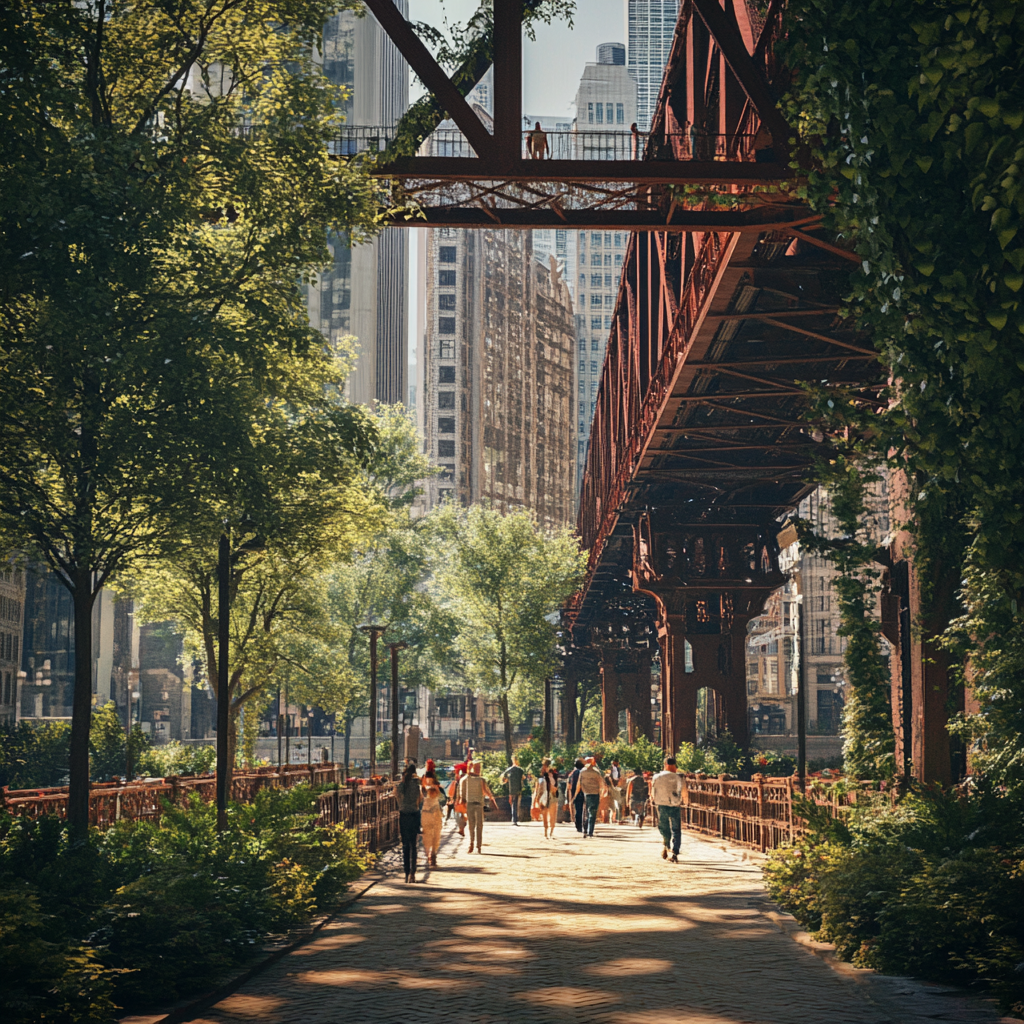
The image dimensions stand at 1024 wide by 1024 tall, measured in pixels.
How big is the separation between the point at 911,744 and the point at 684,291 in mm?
8086

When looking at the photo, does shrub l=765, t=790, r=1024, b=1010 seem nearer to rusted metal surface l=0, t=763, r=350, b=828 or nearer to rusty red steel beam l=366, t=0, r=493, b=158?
rusty red steel beam l=366, t=0, r=493, b=158

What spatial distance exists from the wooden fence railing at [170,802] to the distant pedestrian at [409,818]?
5.62ft

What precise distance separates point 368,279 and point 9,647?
7461 cm

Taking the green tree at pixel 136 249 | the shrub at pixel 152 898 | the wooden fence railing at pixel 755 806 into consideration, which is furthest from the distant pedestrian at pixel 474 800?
the green tree at pixel 136 249

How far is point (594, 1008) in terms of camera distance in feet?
29.5

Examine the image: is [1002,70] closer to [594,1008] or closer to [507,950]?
[594,1008]

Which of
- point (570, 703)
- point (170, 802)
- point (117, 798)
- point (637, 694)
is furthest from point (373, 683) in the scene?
point (570, 703)

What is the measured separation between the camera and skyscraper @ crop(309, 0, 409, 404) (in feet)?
438

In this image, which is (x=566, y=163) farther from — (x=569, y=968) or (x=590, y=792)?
(x=590, y=792)

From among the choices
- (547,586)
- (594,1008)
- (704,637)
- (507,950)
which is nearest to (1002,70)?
(594,1008)

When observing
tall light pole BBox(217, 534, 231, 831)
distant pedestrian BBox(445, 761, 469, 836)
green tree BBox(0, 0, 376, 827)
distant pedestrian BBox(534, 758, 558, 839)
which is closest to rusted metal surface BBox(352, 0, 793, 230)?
green tree BBox(0, 0, 376, 827)

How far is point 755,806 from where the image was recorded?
25969 millimetres

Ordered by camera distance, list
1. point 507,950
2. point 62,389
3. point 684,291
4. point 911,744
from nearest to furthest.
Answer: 1. point 507,950
2. point 62,389
3. point 911,744
4. point 684,291

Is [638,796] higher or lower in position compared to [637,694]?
lower
